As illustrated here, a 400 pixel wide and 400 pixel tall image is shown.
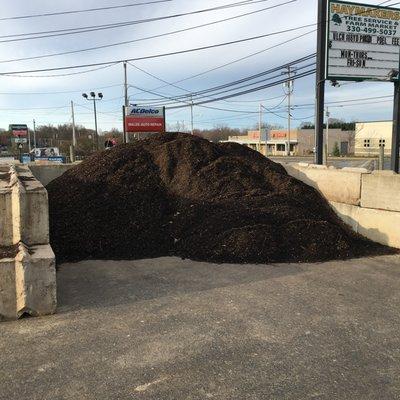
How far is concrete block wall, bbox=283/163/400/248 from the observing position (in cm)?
823

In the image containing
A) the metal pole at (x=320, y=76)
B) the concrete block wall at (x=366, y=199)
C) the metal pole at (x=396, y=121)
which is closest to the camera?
the concrete block wall at (x=366, y=199)

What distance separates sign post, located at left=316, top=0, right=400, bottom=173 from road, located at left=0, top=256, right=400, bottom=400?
20.8 feet

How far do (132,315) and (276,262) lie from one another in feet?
9.55

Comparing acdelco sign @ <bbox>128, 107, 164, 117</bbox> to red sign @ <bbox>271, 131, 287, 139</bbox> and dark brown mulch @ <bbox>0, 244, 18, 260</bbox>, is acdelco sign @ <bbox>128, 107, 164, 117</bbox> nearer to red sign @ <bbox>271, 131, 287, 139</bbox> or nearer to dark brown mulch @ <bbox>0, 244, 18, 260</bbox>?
dark brown mulch @ <bbox>0, 244, 18, 260</bbox>

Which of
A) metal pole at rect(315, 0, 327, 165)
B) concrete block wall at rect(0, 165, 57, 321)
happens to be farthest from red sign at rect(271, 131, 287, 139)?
concrete block wall at rect(0, 165, 57, 321)

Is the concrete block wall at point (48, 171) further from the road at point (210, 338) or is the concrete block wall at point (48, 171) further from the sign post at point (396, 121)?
the sign post at point (396, 121)

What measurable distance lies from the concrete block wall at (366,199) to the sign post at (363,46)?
2324 millimetres

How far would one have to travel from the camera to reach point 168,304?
5.39 metres

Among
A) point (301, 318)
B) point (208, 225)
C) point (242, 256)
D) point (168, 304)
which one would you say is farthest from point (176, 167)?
point (301, 318)

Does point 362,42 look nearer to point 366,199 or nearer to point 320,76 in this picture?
point 320,76

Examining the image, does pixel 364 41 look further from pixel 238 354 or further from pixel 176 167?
pixel 238 354

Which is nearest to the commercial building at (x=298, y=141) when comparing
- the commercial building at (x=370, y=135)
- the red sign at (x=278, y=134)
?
the red sign at (x=278, y=134)

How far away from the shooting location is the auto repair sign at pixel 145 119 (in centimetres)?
2508

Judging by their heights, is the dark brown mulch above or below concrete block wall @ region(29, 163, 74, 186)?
below
